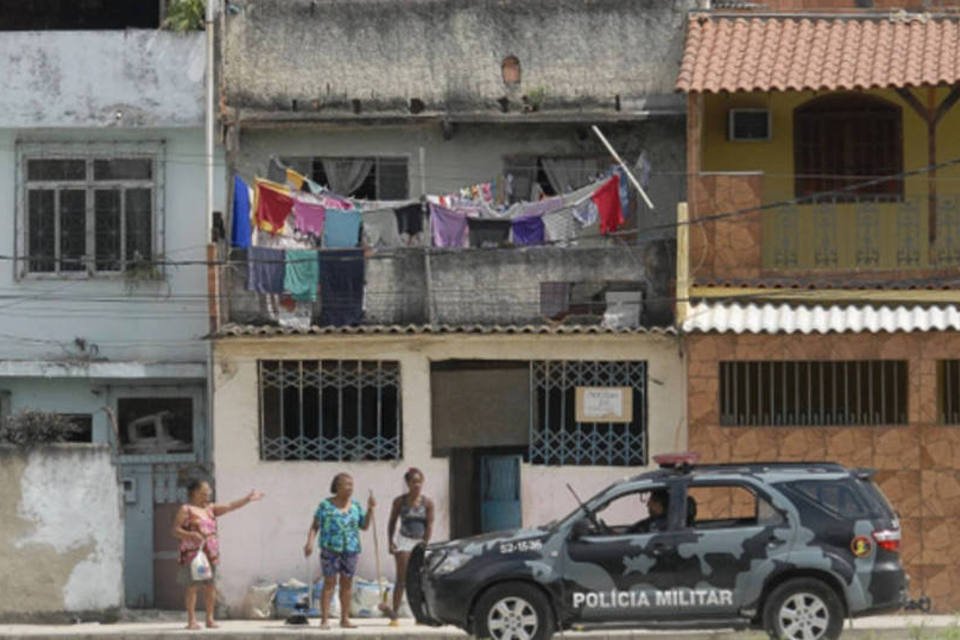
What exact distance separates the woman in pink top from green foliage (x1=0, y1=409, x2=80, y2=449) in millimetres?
2596

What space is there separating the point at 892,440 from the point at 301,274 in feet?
22.1

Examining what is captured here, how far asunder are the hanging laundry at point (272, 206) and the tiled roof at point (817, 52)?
460cm

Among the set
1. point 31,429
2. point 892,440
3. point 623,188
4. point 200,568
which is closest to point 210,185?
point 31,429

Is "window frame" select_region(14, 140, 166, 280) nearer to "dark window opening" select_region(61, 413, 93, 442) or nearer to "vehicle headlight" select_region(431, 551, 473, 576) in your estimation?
"dark window opening" select_region(61, 413, 93, 442)

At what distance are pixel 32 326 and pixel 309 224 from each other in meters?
3.44

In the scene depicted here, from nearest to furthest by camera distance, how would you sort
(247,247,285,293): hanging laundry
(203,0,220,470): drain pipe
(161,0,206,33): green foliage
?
1. (203,0,220,470): drain pipe
2. (247,247,285,293): hanging laundry
3. (161,0,206,33): green foliage

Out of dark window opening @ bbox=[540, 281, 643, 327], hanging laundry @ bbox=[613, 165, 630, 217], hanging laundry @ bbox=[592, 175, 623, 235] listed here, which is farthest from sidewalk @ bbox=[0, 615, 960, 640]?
hanging laundry @ bbox=[613, 165, 630, 217]

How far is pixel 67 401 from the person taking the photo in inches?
1214

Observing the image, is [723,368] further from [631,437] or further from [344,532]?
[344,532]

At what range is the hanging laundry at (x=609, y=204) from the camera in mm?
30031

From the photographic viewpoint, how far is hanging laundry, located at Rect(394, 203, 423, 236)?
98.4 ft

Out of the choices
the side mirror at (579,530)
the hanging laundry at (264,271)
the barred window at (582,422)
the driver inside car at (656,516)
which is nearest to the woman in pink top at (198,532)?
the hanging laundry at (264,271)

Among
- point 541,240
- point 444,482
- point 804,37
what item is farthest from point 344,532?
point 804,37

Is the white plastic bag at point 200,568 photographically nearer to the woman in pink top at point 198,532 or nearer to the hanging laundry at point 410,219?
the woman in pink top at point 198,532
